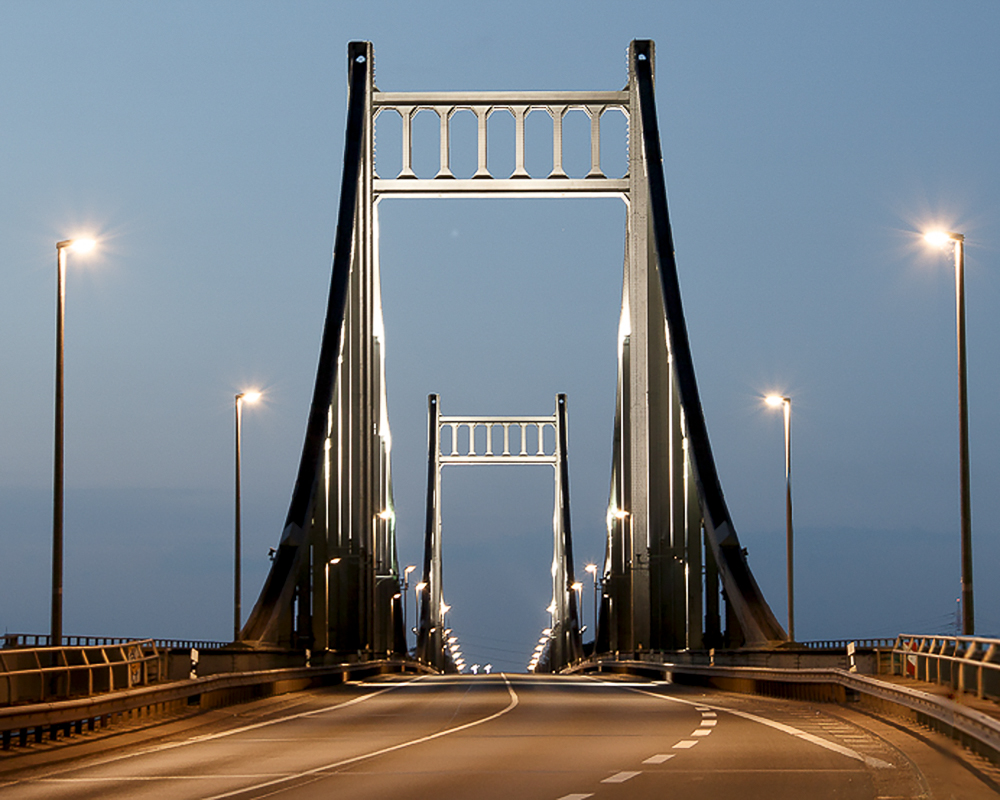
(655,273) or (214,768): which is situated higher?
(655,273)

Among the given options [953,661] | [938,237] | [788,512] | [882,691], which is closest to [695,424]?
[788,512]

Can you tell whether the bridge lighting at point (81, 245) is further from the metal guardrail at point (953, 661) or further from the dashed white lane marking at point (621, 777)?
the dashed white lane marking at point (621, 777)

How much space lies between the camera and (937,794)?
1054 cm

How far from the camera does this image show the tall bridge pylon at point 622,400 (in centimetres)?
3766

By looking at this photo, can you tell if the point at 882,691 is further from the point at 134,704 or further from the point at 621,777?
the point at 134,704

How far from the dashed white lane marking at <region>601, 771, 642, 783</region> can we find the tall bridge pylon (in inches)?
847

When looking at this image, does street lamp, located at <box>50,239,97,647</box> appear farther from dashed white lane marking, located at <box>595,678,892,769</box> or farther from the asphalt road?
dashed white lane marking, located at <box>595,678,892,769</box>

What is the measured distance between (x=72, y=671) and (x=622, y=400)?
3977 cm

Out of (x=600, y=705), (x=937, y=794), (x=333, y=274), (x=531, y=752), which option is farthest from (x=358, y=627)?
(x=937, y=794)

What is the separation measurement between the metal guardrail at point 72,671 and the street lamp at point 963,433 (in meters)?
10.3

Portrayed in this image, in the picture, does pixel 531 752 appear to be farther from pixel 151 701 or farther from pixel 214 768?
pixel 151 701

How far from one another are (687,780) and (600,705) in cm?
1240

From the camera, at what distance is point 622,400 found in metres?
56.5

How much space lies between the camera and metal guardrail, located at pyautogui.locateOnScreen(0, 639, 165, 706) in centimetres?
1627
